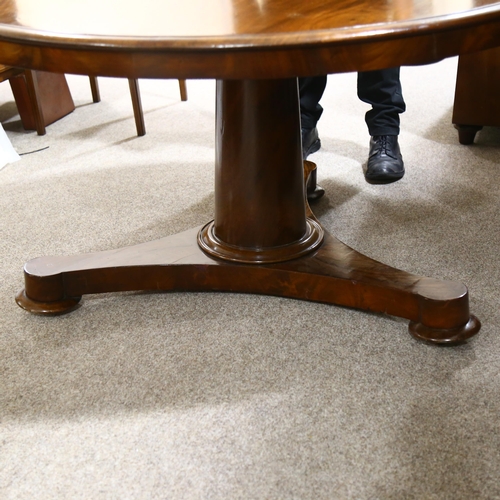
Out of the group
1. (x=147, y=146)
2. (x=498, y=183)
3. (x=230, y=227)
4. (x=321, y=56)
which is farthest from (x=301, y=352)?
(x=147, y=146)

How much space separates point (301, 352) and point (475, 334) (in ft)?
1.11

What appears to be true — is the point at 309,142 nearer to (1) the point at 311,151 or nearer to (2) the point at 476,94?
(1) the point at 311,151

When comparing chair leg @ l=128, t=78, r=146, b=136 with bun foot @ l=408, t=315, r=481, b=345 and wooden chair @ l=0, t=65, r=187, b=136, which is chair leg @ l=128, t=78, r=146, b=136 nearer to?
wooden chair @ l=0, t=65, r=187, b=136

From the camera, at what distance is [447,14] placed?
90 centimetres

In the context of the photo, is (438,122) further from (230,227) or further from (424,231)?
(230,227)

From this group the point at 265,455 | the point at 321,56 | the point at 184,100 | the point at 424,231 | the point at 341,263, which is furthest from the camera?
the point at 184,100

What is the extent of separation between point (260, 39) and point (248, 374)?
646 mm

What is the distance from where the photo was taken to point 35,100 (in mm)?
2674

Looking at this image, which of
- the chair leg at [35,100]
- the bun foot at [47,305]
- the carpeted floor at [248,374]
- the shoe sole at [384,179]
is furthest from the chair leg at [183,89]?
the bun foot at [47,305]

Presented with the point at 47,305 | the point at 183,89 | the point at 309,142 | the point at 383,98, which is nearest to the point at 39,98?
the point at 183,89

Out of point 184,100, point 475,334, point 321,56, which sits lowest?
point 184,100

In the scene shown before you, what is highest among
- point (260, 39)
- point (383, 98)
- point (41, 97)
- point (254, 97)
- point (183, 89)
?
point (260, 39)

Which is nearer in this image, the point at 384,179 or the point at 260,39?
the point at 260,39

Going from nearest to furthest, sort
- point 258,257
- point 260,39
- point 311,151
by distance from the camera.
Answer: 1. point 260,39
2. point 258,257
3. point 311,151
